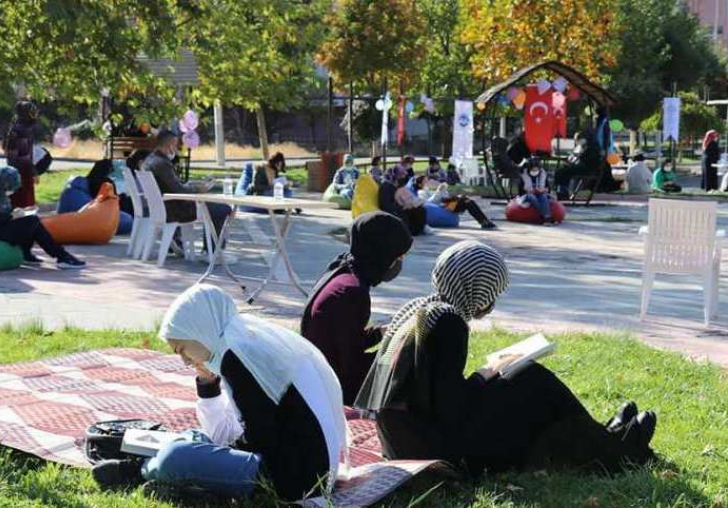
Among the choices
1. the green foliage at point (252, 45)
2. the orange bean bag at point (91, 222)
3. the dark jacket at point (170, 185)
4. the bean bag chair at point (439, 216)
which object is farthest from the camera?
the green foliage at point (252, 45)

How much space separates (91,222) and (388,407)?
367 inches

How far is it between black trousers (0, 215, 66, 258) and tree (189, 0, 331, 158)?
5.36 meters

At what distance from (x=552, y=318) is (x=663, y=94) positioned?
3270 centimetres

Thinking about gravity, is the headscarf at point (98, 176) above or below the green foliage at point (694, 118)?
below

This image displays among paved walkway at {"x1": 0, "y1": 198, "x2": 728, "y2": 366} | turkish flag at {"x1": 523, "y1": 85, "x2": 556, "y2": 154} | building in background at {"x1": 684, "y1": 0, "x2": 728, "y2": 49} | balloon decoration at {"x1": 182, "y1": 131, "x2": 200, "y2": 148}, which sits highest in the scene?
building in background at {"x1": 684, "y1": 0, "x2": 728, "y2": 49}

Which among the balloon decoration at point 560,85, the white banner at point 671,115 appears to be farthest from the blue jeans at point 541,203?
the white banner at point 671,115

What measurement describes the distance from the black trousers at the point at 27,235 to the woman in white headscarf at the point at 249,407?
24.1 ft

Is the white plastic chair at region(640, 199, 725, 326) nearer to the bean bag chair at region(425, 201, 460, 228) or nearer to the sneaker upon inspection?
the sneaker

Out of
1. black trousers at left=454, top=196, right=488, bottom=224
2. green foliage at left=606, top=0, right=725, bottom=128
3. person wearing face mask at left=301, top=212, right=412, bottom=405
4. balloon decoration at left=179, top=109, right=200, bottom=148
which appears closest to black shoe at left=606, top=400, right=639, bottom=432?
person wearing face mask at left=301, top=212, right=412, bottom=405

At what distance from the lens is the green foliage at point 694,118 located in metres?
40.0

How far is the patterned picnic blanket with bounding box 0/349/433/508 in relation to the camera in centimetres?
429

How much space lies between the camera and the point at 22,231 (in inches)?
439

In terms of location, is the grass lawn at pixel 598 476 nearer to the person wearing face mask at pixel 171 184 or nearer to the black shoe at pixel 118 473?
the black shoe at pixel 118 473

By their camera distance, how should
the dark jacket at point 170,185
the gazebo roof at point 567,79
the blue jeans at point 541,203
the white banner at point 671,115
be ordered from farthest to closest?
the white banner at point 671,115
the gazebo roof at point 567,79
the blue jeans at point 541,203
the dark jacket at point 170,185
